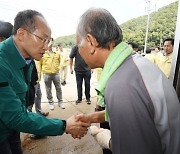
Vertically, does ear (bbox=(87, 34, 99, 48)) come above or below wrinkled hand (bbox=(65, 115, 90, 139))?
above

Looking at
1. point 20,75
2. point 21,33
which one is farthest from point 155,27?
point 20,75

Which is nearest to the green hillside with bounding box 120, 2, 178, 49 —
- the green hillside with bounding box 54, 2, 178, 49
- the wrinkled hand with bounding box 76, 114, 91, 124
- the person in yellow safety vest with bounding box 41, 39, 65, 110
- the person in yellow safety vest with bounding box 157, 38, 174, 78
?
the green hillside with bounding box 54, 2, 178, 49

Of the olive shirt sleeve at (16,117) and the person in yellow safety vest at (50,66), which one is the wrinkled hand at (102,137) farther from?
the person in yellow safety vest at (50,66)

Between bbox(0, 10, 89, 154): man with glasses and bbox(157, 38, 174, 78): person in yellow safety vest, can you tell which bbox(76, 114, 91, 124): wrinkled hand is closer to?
bbox(0, 10, 89, 154): man with glasses

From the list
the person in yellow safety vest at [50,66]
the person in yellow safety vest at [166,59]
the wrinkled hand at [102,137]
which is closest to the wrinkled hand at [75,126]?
the wrinkled hand at [102,137]

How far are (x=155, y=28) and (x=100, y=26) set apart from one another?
148 ft

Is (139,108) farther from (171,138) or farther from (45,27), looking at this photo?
(45,27)

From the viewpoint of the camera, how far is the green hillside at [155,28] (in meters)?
38.5

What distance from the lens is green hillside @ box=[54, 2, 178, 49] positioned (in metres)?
38.5

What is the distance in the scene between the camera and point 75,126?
185 cm

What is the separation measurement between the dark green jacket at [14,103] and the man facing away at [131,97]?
668 mm

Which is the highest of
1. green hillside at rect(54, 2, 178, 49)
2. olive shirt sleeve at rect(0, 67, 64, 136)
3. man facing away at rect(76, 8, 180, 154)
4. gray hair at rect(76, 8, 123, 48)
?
gray hair at rect(76, 8, 123, 48)

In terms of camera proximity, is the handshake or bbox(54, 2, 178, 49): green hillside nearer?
the handshake

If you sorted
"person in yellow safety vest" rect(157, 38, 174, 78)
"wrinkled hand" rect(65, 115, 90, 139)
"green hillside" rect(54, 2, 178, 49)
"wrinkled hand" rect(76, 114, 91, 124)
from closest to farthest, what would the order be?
"wrinkled hand" rect(65, 115, 90, 139), "wrinkled hand" rect(76, 114, 91, 124), "person in yellow safety vest" rect(157, 38, 174, 78), "green hillside" rect(54, 2, 178, 49)
